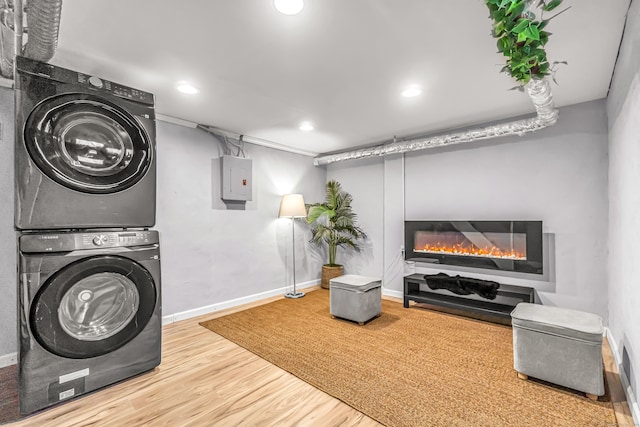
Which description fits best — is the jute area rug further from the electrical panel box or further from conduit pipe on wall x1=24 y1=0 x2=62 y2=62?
conduit pipe on wall x1=24 y1=0 x2=62 y2=62

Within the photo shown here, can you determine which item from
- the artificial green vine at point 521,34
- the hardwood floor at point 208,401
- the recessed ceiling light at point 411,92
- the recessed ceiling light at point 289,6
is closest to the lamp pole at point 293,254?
the hardwood floor at point 208,401

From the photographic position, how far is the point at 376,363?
8.00 ft

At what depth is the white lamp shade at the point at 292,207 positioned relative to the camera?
452 centimetres

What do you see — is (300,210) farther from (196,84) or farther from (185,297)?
(196,84)

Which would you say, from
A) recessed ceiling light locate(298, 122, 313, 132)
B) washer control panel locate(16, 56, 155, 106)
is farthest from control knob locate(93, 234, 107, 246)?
recessed ceiling light locate(298, 122, 313, 132)

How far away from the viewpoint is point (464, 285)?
3531 mm

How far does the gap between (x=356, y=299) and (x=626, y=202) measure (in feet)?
7.63

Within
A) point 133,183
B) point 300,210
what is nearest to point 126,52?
point 133,183

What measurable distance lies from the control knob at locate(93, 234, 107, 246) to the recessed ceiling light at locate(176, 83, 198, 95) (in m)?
1.41

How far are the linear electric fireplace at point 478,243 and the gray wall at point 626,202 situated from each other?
26.7 inches

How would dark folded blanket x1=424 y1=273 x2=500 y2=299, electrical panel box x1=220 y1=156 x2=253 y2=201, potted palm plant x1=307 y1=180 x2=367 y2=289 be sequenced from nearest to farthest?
dark folded blanket x1=424 y1=273 x2=500 y2=299, electrical panel box x1=220 y1=156 x2=253 y2=201, potted palm plant x1=307 y1=180 x2=367 y2=289

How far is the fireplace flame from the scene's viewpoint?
11.4 feet

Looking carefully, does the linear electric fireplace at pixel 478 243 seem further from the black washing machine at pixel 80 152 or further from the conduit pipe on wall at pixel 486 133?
the black washing machine at pixel 80 152

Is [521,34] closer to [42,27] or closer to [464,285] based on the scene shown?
[42,27]
